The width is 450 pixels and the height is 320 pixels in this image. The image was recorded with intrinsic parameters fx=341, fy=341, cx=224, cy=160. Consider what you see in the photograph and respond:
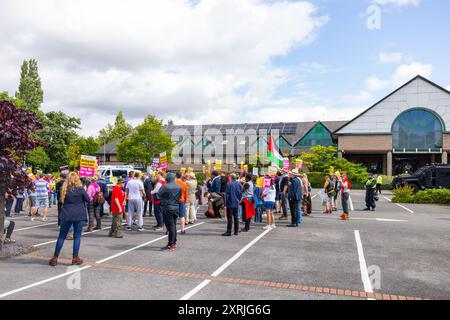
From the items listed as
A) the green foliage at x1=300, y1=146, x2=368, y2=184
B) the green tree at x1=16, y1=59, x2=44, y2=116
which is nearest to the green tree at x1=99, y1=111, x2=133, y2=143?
the green tree at x1=16, y1=59, x2=44, y2=116

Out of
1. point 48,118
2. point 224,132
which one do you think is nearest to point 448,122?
point 224,132

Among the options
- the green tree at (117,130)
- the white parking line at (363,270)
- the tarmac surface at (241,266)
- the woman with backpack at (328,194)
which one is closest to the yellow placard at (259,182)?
the tarmac surface at (241,266)

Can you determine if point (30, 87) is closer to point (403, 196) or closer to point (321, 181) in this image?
point (321, 181)

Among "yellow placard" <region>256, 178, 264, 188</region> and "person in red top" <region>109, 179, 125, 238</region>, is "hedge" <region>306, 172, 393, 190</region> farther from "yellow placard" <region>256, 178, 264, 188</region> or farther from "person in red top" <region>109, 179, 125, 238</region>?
"person in red top" <region>109, 179, 125, 238</region>

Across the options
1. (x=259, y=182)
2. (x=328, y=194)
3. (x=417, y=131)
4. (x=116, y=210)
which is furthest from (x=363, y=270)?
(x=417, y=131)

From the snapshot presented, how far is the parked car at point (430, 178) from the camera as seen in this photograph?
77.6 feet

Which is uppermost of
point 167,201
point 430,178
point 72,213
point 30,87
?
point 30,87

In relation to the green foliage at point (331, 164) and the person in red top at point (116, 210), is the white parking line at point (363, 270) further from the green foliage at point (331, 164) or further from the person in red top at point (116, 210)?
the green foliage at point (331, 164)

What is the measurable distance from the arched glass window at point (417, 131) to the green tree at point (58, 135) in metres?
46.5

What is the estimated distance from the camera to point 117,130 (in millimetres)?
84812

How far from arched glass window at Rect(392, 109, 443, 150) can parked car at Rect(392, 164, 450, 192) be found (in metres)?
22.9

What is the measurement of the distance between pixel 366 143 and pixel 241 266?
44.1 m

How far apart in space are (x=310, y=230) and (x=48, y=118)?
49.5 meters

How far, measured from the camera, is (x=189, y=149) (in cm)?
6750
